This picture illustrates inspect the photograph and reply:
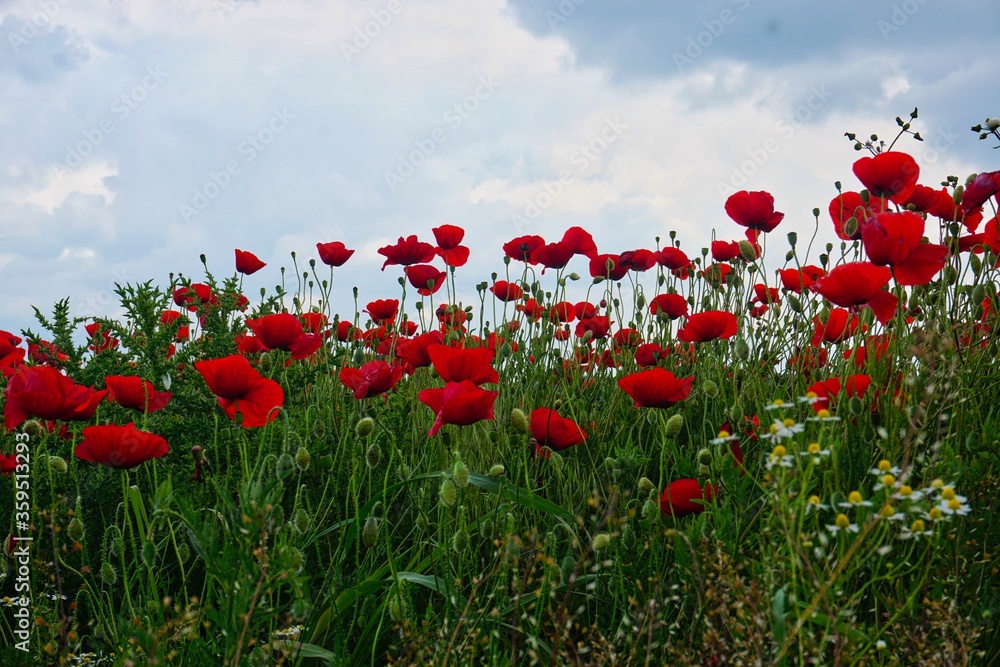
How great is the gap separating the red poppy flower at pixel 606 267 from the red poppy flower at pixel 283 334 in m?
1.59

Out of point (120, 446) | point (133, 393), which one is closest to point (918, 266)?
point (120, 446)

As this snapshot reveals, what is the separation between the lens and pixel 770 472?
183 cm

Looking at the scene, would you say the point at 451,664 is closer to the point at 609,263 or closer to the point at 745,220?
the point at 745,220

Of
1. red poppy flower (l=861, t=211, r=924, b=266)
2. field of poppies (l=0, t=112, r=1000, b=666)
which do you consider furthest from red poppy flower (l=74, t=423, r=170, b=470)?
red poppy flower (l=861, t=211, r=924, b=266)

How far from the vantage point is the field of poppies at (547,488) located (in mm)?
1781

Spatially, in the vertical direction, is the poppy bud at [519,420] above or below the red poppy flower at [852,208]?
below

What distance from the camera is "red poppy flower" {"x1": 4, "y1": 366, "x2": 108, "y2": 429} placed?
94.3 inches

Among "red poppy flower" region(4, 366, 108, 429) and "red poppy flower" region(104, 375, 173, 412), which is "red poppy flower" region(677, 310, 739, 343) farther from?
"red poppy flower" region(4, 366, 108, 429)

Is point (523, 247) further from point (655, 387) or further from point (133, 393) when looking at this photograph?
point (133, 393)

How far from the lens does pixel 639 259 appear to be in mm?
4133

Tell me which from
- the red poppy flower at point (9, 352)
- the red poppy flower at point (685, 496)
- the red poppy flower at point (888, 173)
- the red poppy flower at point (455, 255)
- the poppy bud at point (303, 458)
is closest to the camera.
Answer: the poppy bud at point (303, 458)

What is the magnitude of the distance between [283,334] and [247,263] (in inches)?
68.9

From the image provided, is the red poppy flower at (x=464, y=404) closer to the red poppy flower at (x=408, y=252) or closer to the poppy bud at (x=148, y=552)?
the poppy bud at (x=148, y=552)

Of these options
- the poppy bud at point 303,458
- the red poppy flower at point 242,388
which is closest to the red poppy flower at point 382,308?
the red poppy flower at point 242,388
